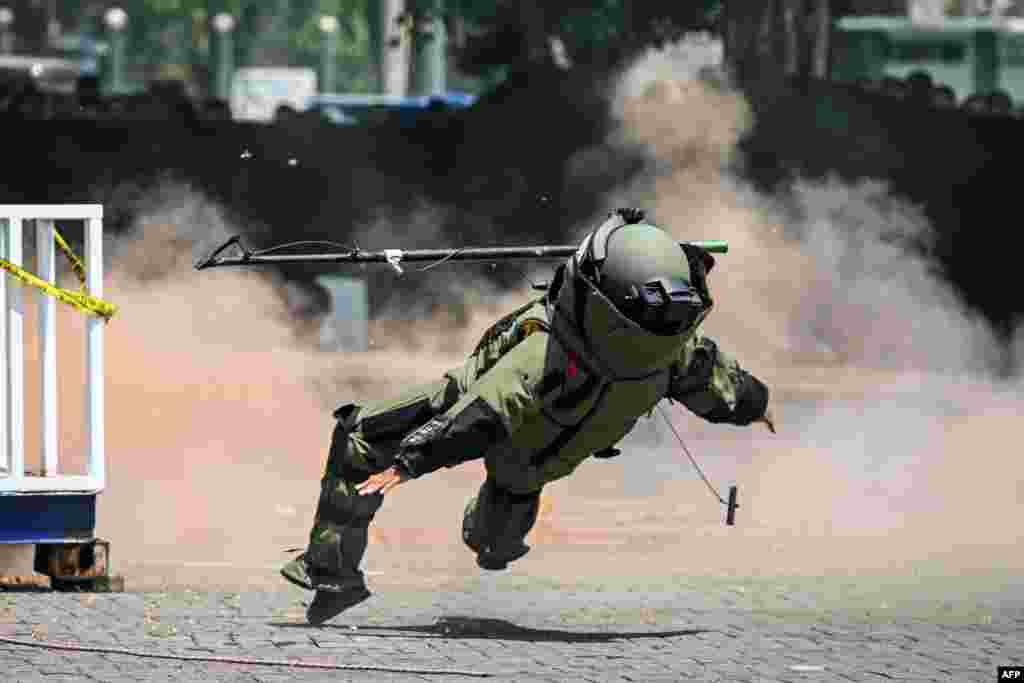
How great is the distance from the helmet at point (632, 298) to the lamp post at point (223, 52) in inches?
2964

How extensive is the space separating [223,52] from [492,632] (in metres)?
86.1

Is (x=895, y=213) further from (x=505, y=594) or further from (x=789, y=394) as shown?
(x=505, y=594)

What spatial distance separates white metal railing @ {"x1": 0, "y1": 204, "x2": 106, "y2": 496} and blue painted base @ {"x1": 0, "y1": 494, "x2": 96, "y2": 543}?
2.5 inches

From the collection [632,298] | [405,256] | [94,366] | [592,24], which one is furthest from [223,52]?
[632,298]

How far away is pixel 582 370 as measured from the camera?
8.16 m

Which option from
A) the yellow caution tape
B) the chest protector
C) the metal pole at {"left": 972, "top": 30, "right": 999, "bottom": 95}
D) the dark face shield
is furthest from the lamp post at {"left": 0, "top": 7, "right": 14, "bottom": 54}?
the dark face shield

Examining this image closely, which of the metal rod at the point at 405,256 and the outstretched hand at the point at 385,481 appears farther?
the metal rod at the point at 405,256

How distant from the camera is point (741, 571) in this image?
34.6ft

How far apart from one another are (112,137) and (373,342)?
2.88m

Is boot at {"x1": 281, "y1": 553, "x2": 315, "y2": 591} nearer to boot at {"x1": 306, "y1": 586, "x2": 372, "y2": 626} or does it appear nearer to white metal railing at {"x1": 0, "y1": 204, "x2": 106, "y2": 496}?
boot at {"x1": 306, "y1": 586, "x2": 372, "y2": 626}

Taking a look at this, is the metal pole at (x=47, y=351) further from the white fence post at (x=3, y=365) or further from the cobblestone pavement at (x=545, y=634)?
the cobblestone pavement at (x=545, y=634)

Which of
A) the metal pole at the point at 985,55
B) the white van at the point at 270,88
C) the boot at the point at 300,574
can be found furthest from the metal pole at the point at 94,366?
the metal pole at the point at 985,55

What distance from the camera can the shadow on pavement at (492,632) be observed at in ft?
27.8

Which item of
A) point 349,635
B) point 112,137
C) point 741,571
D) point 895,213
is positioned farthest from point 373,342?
point 349,635
